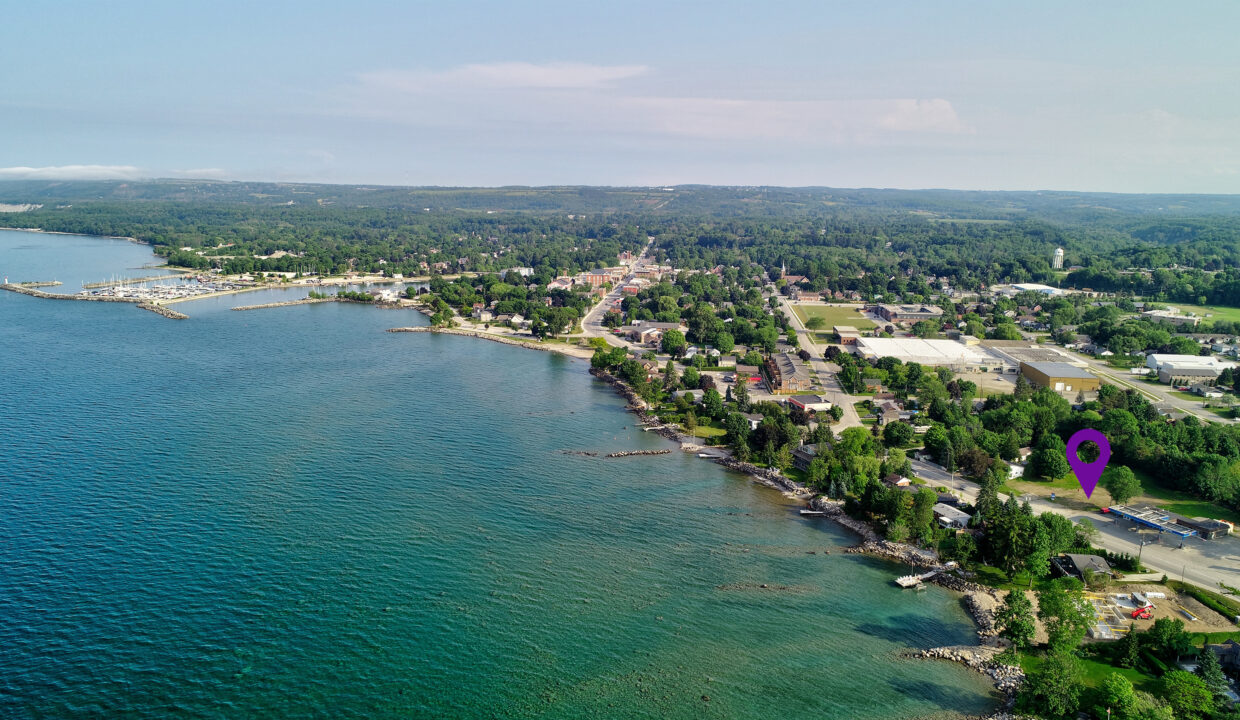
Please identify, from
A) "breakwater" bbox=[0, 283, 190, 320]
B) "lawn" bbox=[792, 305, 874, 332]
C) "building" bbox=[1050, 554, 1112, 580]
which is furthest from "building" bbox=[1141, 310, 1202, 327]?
"breakwater" bbox=[0, 283, 190, 320]

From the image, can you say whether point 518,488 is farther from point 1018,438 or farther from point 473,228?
point 473,228

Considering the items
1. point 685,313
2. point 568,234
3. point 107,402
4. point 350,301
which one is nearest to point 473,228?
point 568,234

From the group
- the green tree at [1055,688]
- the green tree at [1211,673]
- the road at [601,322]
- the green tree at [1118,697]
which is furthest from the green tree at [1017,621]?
the road at [601,322]

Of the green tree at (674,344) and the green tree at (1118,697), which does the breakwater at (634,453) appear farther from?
the green tree at (1118,697)

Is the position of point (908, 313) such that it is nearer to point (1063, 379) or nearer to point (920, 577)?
point (1063, 379)

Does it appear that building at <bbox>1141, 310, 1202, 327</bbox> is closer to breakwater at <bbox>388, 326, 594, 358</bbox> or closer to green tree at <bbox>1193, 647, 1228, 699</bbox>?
breakwater at <bbox>388, 326, 594, 358</bbox>

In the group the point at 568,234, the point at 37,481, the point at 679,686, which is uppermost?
the point at 568,234

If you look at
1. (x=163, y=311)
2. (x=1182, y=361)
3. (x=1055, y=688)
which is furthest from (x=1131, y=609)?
(x=163, y=311)
